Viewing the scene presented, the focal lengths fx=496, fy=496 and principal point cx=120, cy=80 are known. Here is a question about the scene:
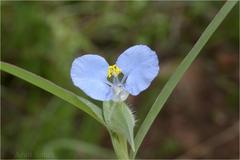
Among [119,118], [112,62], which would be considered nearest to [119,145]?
[119,118]

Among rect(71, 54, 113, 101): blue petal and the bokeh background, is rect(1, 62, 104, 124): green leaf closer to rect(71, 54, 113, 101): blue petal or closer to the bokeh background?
rect(71, 54, 113, 101): blue petal

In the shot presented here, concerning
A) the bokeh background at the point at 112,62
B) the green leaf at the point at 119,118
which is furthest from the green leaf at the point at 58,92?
the bokeh background at the point at 112,62

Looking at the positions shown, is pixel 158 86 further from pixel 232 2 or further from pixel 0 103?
pixel 232 2

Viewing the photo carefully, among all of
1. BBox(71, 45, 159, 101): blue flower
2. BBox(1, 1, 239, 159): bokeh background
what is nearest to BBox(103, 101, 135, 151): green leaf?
BBox(71, 45, 159, 101): blue flower

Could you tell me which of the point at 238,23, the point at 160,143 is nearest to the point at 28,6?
the point at 160,143

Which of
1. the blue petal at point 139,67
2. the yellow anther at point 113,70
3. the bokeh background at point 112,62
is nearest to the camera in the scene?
the blue petal at point 139,67

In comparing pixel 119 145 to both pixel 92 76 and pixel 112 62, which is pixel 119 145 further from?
pixel 112 62

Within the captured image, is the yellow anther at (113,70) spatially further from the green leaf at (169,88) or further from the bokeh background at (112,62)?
the bokeh background at (112,62)

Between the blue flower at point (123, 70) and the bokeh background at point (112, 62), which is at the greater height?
the blue flower at point (123, 70)
